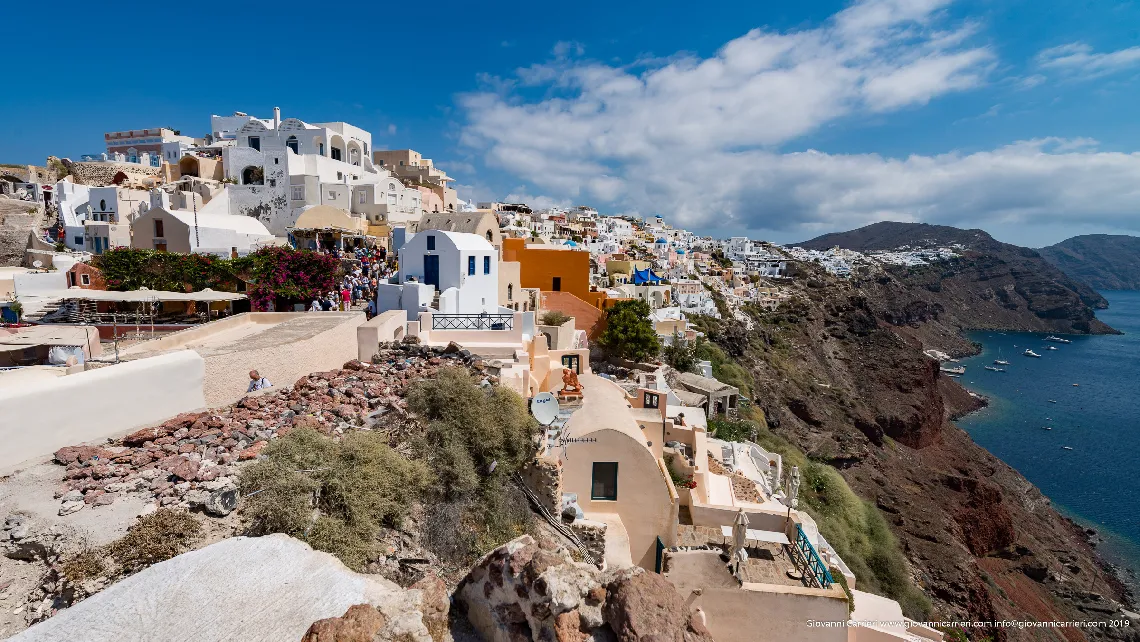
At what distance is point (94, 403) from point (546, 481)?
20.9 ft

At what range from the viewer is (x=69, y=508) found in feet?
15.8

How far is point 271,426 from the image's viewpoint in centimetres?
717

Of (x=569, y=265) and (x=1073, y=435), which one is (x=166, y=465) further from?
(x=1073, y=435)

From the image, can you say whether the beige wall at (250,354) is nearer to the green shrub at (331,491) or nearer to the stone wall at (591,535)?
the green shrub at (331,491)

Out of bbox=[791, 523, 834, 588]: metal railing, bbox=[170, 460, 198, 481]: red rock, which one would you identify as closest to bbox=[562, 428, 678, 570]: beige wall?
bbox=[791, 523, 834, 588]: metal railing

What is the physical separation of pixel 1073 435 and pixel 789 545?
194 feet

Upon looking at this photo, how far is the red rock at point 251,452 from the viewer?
6129mm

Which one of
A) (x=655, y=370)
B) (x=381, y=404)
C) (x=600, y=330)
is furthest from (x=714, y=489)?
(x=600, y=330)

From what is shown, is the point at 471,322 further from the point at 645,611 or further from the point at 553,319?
the point at 645,611

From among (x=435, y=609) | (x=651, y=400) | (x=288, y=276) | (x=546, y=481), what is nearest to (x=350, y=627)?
(x=435, y=609)

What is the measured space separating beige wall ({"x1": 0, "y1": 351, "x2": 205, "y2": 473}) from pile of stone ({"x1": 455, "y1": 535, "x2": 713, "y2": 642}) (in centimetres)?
549

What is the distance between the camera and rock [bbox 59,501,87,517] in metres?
4.78

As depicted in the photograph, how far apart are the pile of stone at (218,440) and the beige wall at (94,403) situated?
29 centimetres

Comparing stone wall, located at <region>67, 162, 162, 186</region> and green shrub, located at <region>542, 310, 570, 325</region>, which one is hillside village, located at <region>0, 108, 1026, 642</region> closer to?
green shrub, located at <region>542, 310, 570, 325</region>
